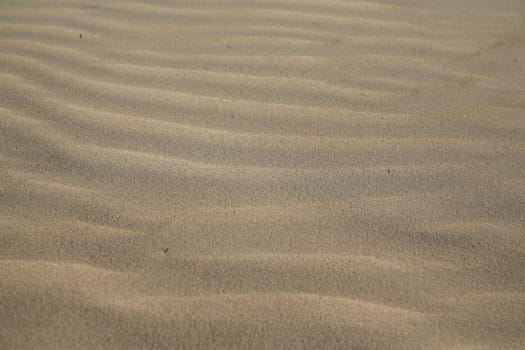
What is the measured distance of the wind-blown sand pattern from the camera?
112 cm

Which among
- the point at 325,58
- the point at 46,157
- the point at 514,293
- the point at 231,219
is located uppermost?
the point at 325,58

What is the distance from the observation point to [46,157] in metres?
1.57

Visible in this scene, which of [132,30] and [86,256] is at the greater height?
[132,30]

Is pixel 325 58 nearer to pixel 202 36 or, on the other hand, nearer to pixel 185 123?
pixel 202 36

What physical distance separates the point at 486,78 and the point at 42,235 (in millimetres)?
1568

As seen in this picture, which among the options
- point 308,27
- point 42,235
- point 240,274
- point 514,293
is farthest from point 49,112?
point 514,293

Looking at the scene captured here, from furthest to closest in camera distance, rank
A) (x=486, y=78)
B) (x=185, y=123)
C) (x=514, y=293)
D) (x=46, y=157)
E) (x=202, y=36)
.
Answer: (x=202, y=36) → (x=486, y=78) → (x=185, y=123) → (x=46, y=157) → (x=514, y=293)

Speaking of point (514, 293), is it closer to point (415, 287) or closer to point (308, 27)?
point (415, 287)

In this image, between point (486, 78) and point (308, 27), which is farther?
point (308, 27)

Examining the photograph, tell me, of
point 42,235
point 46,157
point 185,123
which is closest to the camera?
point 42,235

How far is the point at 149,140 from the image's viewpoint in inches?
65.5

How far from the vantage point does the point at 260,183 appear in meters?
1.51

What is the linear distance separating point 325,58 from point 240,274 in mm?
1175

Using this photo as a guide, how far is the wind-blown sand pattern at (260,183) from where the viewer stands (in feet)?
3.67
